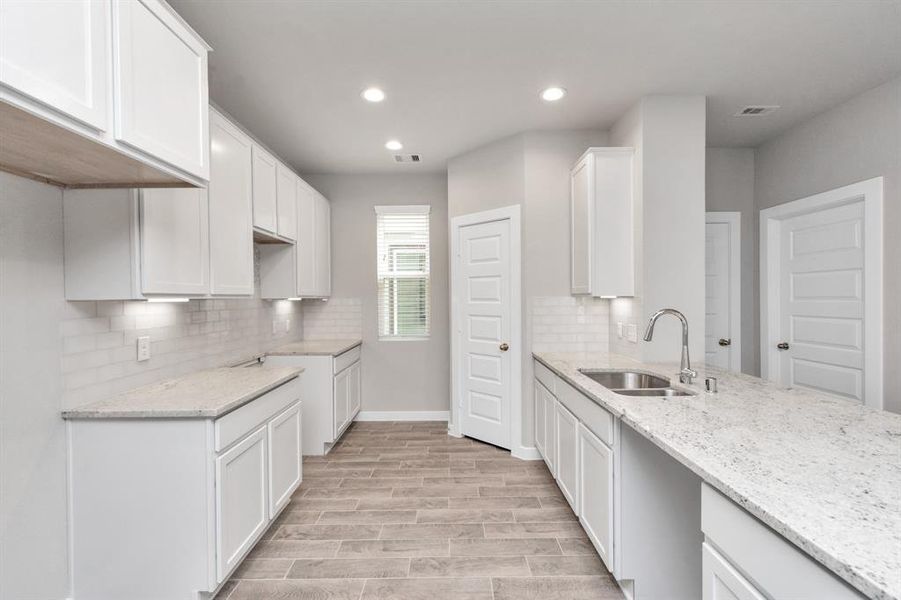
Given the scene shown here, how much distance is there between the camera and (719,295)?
387 centimetres

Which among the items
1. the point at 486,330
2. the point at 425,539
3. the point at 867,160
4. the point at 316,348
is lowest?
the point at 425,539

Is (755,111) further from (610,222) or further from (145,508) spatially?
(145,508)

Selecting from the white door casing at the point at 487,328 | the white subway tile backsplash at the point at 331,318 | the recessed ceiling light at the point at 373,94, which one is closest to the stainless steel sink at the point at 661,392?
the white door casing at the point at 487,328

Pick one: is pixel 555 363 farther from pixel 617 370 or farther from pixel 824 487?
pixel 824 487

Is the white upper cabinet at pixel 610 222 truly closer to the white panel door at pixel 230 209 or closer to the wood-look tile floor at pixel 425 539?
the wood-look tile floor at pixel 425 539

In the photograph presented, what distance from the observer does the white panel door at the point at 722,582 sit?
3.38ft

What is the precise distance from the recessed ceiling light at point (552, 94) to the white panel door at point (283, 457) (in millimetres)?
2663

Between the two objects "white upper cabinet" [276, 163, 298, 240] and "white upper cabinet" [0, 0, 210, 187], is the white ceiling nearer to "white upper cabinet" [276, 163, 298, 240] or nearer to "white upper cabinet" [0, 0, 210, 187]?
"white upper cabinet" [276, 163, 298, 240]

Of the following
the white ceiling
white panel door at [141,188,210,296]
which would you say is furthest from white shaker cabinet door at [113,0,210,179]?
the white ceiling

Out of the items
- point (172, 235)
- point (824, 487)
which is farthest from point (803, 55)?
point (172, 235)

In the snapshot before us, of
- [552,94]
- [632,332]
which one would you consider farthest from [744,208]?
[552,94]

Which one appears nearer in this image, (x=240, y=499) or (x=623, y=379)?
(x=240, y=499)

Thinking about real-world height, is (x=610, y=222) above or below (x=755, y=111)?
below

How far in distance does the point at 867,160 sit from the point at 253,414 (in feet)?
13.8
